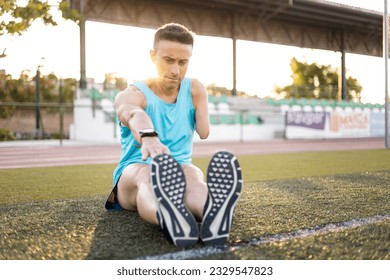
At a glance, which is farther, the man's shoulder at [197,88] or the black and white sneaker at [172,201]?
the man's shoulder at [197,88]

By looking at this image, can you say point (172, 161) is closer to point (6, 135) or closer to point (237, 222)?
point (237, 222)

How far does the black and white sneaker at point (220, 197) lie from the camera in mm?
1874

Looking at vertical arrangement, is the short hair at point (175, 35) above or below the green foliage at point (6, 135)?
above

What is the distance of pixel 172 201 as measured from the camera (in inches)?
71.4

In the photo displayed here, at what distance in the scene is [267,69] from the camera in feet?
101

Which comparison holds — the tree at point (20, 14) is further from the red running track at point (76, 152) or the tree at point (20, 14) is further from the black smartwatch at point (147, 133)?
the black smartwatch at point (147, 133)

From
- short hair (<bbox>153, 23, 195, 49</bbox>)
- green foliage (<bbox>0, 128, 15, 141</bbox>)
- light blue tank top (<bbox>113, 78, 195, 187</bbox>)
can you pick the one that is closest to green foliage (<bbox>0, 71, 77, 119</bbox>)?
green foliage (<bbox>0, 128, 15, 141</bbox>)

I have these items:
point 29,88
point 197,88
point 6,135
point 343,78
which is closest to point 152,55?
point 197,88

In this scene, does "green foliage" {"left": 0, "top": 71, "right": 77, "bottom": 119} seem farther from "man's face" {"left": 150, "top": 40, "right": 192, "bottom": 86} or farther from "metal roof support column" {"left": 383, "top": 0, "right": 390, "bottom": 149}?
"man's face" {"left": 150, "top": 40, "right": 192, "bottom": 86}

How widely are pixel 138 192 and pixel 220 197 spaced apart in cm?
48

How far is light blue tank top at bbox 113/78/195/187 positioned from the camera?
2471mm

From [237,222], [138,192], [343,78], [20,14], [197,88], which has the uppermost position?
[343,78]

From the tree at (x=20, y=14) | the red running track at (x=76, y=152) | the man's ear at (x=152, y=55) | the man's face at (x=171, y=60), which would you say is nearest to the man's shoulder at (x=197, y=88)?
the man's face at (x=171, y=60)
